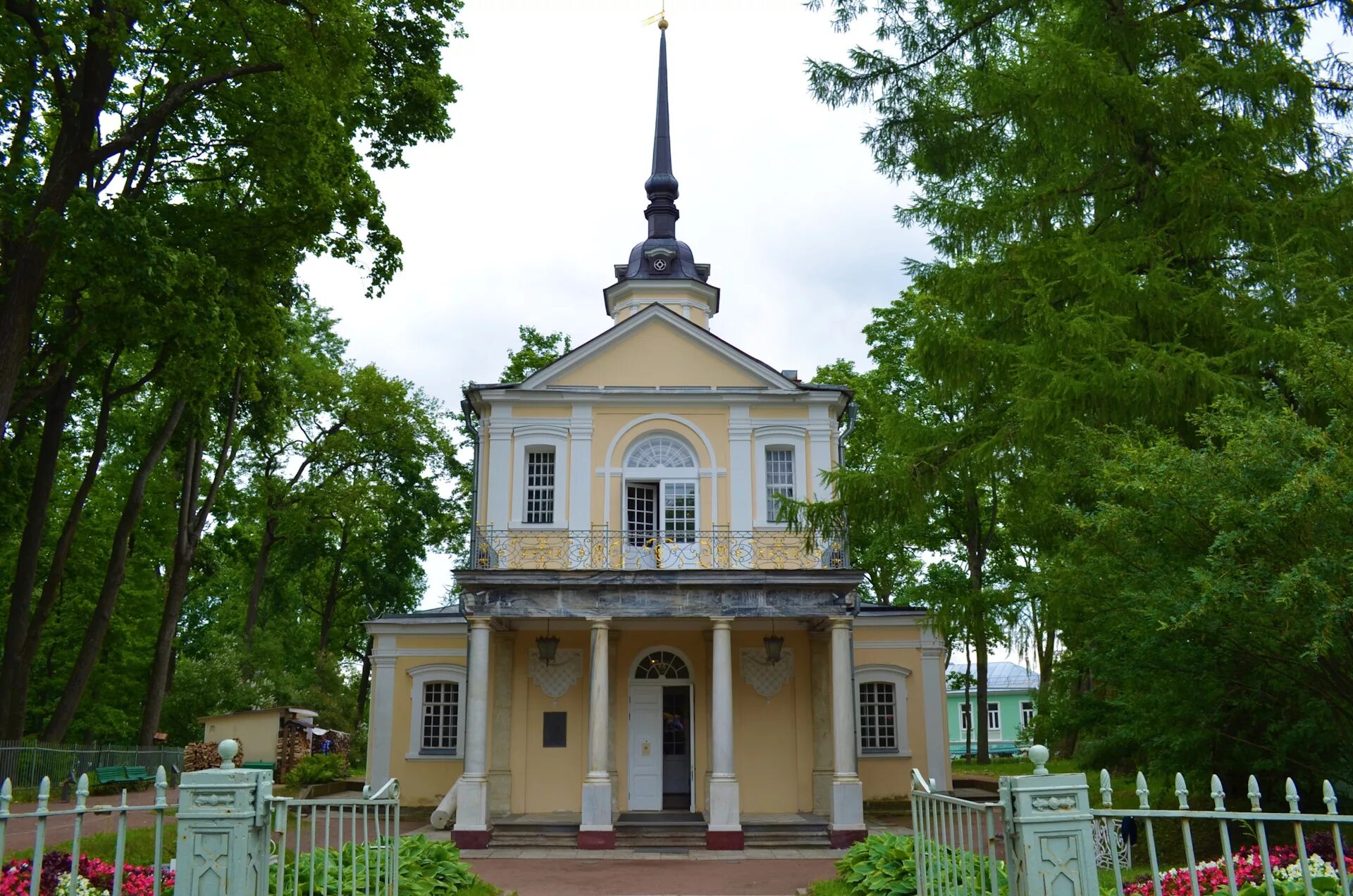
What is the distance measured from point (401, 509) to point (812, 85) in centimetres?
2431

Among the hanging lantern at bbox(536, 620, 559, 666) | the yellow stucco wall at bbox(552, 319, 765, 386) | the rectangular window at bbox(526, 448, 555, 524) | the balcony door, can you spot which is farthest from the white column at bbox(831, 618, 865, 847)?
the rectangular window at bbox(526, 448, 555, 524)

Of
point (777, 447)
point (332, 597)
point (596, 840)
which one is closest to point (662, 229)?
point (777, 447)

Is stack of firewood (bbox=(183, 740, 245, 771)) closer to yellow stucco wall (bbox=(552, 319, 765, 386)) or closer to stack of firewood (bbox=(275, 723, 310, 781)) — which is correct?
stack of firewood (bbox=(275, 723, 310, 781))

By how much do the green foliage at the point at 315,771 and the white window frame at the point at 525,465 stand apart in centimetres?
807

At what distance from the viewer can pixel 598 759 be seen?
16.8 metres

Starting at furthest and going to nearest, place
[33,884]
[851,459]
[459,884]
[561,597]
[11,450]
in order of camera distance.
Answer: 1. [851,459]
2. [11,450]
3. [561,597]
4. [459,884]
5. [33,884]

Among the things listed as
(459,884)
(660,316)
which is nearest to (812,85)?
(660,316)

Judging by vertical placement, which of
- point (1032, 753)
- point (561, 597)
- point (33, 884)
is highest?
point (561, 597)

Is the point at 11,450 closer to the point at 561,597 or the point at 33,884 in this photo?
the point at 561,597

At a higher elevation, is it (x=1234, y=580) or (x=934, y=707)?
(x=1234, y=580)

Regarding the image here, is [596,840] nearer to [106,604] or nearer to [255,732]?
[106,604]

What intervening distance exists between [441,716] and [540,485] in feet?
16.6

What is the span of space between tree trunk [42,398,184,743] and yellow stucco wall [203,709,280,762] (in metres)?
5.38

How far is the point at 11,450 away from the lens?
1939cm
